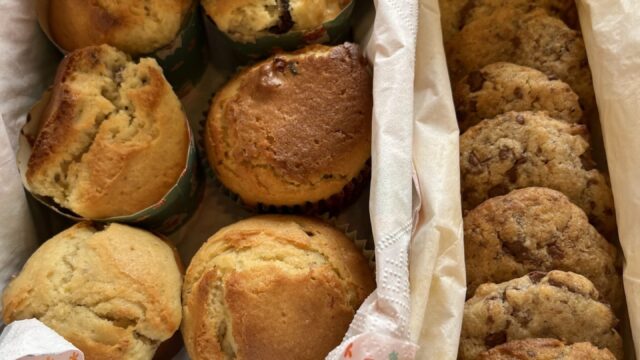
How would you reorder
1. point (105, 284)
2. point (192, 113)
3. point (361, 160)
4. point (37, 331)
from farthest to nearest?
1. point (192, 113)
2. point (361, 160)
3. point (105, 284)
4. point (37, 331)

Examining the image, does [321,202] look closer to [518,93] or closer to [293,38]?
[293,38]

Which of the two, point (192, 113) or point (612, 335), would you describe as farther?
point (192, 113)

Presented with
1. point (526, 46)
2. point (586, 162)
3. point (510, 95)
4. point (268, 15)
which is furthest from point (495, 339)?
point (268, 15)

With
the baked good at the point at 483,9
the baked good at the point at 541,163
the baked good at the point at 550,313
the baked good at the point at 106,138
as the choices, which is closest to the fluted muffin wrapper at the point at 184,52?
the baked good at the point at 106,138

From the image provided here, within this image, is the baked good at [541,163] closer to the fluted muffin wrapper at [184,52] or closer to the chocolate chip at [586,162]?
the chocolate chip at [586,162]

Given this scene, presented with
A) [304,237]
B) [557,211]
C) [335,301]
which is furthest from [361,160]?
[557,211]

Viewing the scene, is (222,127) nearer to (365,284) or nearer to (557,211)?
(365,284)
